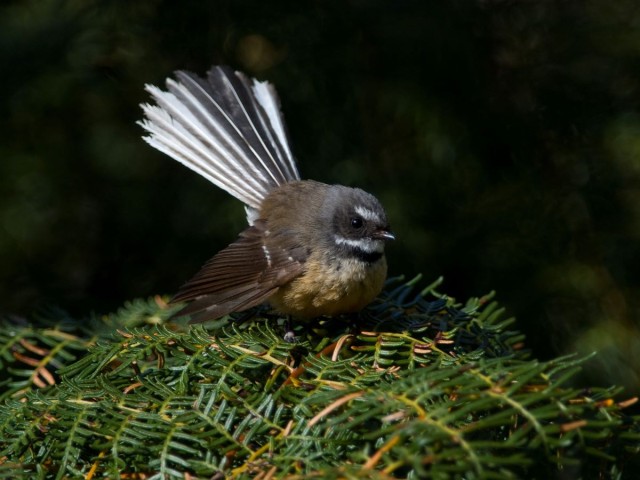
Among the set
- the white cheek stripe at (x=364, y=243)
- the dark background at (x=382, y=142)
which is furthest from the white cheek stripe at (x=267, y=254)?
the dark background at (x=382, y=142)

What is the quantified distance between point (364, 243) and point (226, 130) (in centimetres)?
106

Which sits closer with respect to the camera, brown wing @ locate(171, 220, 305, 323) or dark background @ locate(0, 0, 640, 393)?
brown wing @ locate(171, 220, 305, 323)

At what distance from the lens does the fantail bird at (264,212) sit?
329 cm

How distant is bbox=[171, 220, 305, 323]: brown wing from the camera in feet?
10.3

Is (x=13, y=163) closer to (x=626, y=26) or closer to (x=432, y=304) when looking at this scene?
(x=432, y=304)

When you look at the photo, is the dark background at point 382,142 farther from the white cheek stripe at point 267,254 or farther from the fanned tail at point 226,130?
the white cheek stripe at point 267,254

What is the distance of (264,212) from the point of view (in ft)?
13.1

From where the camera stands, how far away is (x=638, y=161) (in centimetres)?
380

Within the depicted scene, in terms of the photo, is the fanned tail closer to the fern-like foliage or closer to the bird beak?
the bird beak

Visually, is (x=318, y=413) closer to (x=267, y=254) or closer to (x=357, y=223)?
(x=267, y=254)

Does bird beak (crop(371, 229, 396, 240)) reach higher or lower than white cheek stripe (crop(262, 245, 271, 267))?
higher

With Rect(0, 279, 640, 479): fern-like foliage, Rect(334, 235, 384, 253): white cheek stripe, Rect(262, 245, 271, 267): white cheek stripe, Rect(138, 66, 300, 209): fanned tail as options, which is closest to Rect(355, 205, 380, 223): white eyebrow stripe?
Rect(334, 235, 384, 253): white cheek stripe

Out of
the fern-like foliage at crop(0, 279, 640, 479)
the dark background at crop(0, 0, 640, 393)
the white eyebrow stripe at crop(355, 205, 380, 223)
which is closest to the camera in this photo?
the fern-like foliage at crop(0, 279, 640, 479)

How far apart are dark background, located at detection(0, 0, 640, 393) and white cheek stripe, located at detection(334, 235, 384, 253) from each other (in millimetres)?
579
